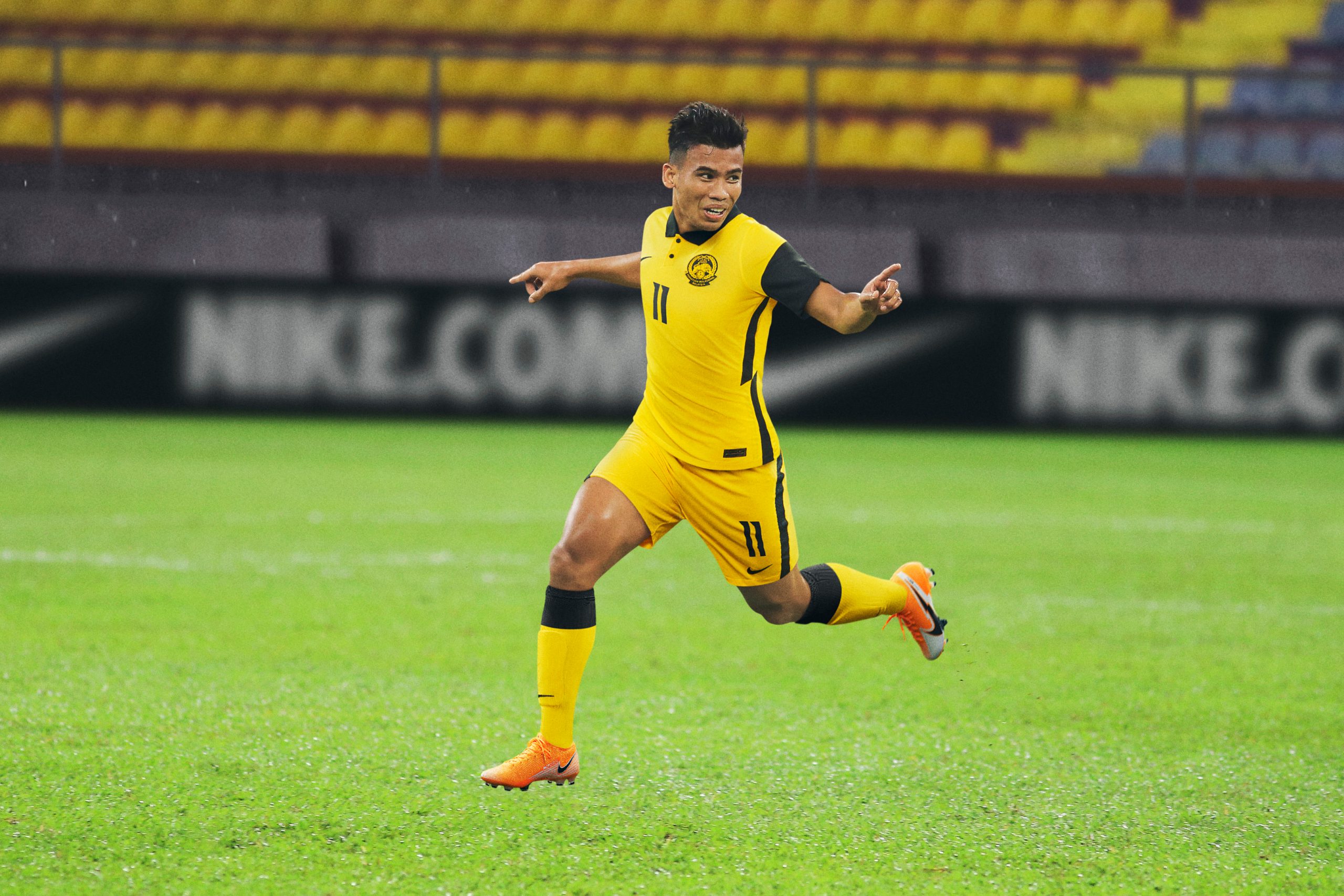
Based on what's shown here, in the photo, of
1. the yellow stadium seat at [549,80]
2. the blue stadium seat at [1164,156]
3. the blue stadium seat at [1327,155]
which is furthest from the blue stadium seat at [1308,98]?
the yellow stadium seat at [549,80]

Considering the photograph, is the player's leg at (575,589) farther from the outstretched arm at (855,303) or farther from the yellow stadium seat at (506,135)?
the yellow stadium seat at (506,135)

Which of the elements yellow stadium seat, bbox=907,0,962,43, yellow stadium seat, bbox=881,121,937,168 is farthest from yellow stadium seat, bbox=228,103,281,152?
yellow stadium seat, bbox=907,0,962,43

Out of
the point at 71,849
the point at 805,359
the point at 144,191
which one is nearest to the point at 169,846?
the point at 71,849

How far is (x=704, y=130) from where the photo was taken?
3869mm

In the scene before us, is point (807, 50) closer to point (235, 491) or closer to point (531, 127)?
point (531, 127)

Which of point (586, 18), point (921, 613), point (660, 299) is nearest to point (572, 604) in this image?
point (660, 299)

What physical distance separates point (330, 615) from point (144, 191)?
9.74 m

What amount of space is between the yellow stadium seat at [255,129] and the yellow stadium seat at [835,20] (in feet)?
20.1

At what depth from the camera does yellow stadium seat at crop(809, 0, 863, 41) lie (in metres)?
18.0

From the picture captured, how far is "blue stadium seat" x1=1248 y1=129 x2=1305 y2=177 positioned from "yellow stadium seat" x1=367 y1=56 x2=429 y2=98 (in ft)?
25.7

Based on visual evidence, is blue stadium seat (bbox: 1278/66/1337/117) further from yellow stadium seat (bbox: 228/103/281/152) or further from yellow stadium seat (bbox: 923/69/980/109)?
yellow stadium seat (bbox: 228/103/281/152)

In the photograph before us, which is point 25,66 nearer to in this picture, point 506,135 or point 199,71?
point 199,71

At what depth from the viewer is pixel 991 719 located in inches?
184

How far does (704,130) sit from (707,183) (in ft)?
0.45
